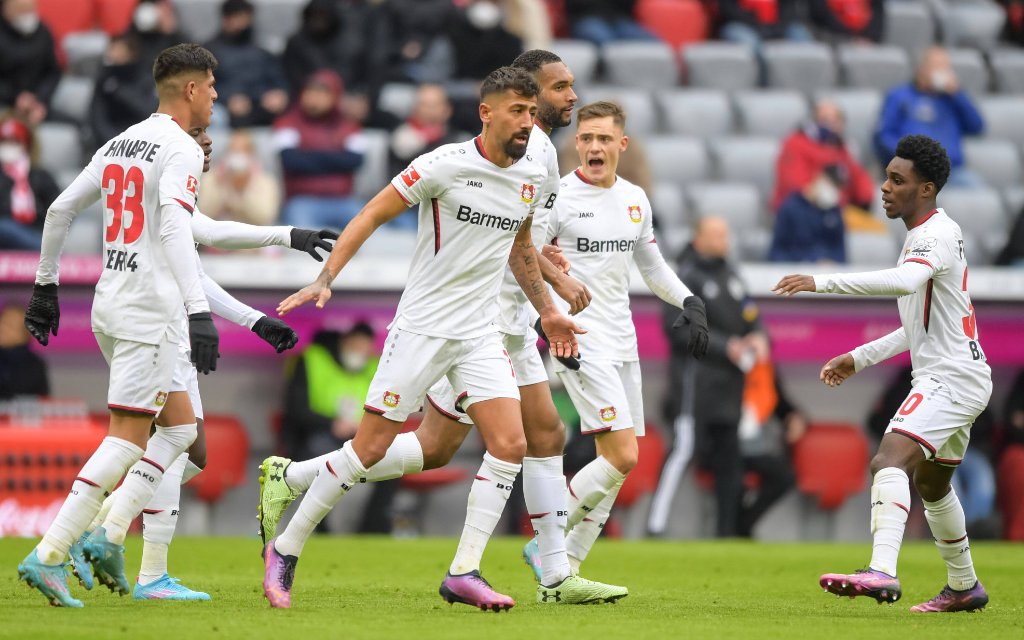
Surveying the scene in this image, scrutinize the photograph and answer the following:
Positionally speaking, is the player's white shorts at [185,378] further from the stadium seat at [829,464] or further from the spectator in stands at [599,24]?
the spectator in stands at [599,24]

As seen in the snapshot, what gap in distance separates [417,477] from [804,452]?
352 centimetres

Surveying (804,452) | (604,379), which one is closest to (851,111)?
(804,452)

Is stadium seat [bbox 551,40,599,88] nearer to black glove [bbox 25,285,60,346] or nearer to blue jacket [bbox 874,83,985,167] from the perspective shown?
blue jacket [bbox 874,83,985,167]

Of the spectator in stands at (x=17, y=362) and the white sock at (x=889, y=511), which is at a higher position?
the spectator in stands at (x=17, y=362)

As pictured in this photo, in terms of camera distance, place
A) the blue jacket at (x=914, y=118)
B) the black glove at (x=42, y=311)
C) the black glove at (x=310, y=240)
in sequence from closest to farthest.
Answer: the black glove at (x=310, y=240), the black glove at (x=42, y=311), the blue jacket at (x=914, y=118)

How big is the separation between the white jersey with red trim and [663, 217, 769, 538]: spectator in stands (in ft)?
20.1

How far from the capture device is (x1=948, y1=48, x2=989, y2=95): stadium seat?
704 inches

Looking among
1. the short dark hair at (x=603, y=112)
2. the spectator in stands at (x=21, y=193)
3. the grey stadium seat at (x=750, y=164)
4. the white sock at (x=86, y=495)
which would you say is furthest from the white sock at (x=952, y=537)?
the grey stadium seat at (x=750, y=164)

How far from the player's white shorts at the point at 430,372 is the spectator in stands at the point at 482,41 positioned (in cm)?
883

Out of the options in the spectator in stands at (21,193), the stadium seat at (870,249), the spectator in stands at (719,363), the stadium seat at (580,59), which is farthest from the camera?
the stadium seat at (580,59)

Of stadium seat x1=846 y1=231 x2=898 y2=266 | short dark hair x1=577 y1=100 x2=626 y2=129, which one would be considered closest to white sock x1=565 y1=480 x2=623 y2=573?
short dark hair x1=577 y1=100 x2=626 y2=129

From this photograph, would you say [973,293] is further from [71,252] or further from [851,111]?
[71,252]

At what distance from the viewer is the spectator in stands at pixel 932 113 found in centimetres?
1576

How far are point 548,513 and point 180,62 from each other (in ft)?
9.01
